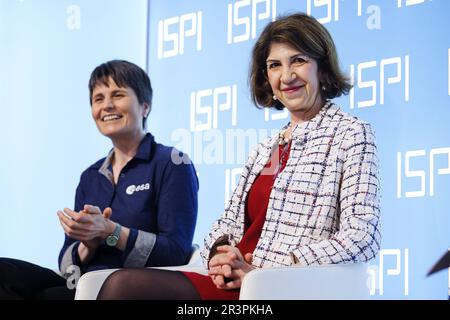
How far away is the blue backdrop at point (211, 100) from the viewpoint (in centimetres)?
287

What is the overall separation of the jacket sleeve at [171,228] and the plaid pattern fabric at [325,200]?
0.96ft

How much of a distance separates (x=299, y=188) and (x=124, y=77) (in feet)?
3.07

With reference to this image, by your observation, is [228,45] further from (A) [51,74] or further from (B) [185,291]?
(B) [185,291]

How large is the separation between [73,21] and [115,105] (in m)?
1.66

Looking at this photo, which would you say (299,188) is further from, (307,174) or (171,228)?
(171,228)

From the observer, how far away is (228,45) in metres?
3.77

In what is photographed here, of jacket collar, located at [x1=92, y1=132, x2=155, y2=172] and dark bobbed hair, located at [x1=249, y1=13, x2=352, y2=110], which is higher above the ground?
dark bobbed hair, located at [x1=249, y1=13, x2=352, y2=110]

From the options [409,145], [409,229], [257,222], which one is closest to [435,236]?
[409,229]

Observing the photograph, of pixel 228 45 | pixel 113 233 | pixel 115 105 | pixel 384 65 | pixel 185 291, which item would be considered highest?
pixel 228 45

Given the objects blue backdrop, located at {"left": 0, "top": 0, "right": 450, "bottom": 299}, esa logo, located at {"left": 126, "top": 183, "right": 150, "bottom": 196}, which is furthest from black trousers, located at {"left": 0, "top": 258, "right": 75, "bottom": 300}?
blue backdrop, located at {"left": 0, "top": 0, "right": 450, "bottom": 299}

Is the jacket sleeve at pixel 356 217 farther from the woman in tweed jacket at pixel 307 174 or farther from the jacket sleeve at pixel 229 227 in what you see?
the jacket sleeve at pixel 229 227

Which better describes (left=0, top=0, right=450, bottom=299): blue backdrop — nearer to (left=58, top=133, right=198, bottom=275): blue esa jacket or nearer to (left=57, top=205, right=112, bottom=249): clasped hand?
(left=58, top=133, right=198, bottom=275): blue esa jacket

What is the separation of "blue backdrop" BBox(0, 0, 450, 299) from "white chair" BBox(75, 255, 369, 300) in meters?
1.08

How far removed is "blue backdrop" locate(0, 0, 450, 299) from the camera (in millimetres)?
2869
